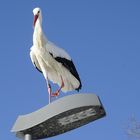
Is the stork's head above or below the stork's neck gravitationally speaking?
above

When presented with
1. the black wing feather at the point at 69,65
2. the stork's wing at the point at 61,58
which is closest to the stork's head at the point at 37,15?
the stork's wing at the point at 61,58

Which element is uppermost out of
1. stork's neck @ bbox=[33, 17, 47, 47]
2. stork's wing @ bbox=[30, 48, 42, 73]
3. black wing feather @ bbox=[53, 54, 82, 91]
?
stork's neck @ bbox=[33, 17, 47, 47]

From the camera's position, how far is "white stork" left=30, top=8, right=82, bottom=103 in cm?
926

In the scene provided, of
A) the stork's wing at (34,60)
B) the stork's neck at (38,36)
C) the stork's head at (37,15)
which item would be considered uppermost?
the stork's head at (37,15)

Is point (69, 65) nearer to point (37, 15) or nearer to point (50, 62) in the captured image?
point (50, 62)

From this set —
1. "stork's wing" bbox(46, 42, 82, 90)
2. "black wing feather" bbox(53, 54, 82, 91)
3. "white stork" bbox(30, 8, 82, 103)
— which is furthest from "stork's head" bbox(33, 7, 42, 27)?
"black wing feather" bbox(53, 54, 82, 91)

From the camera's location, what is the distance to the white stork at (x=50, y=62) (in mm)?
9258

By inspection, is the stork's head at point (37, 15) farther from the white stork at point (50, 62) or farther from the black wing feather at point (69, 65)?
the black wing feather at point (69, 65)

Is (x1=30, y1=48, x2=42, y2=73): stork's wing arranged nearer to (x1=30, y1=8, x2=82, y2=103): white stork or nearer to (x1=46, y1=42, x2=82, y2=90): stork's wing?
(x1=30, y1=8, x2=82, y2=103): white stork

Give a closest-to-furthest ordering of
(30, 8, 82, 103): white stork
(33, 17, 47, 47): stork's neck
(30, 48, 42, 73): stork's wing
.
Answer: (30, 8, 82, 103): white stork, (33, 17, 47, 47): stork's neck, (30, 48, 42, 73): stork's wing

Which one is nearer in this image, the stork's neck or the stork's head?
the stork's neck

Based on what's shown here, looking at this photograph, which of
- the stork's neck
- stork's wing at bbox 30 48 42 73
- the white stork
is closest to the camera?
the white stork

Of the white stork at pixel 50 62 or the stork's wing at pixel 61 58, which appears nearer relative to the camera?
the white stork at pixel 50 62

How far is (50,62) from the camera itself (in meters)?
9.51
